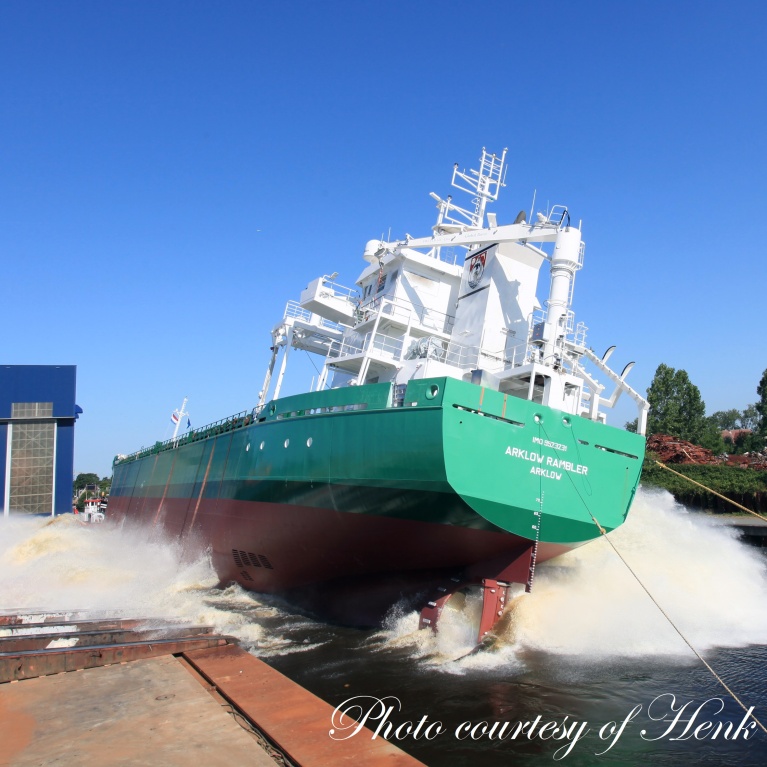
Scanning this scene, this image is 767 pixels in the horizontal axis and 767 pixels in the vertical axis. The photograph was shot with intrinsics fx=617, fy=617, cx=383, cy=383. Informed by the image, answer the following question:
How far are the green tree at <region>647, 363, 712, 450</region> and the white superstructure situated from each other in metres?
35.9

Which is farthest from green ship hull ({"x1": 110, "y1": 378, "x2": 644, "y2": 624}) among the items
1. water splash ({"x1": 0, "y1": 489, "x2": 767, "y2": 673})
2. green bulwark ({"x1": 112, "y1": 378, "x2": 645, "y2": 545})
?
water splash ({"x1": 0, "y1": 489, "x2": 767, "y2": 673})

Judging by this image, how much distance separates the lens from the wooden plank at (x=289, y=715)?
4.78 metres

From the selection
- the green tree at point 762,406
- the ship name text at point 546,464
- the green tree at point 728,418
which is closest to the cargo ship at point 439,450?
the ship name text at point 546,464

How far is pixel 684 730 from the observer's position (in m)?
6.94

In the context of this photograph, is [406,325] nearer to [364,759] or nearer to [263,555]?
[263,555]

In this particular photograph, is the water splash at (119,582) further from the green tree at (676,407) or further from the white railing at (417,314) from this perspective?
the green tree at (676,407)

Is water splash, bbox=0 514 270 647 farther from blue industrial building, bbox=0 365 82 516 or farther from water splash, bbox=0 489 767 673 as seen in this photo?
blue industrial building, bbox=0 365 82 516

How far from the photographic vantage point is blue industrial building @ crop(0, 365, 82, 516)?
33.8 meters

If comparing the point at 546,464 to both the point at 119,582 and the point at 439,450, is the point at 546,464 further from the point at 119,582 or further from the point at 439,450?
the point at 119,582

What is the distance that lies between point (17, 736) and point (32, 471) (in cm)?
3406

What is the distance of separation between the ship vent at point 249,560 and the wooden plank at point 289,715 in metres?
7.19

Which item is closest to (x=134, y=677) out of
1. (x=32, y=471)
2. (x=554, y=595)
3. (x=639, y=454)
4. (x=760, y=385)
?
(x=554, y=595)

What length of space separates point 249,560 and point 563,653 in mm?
8281

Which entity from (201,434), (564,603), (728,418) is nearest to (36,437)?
(201,434)
